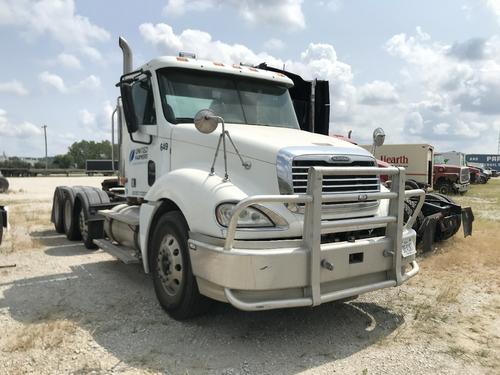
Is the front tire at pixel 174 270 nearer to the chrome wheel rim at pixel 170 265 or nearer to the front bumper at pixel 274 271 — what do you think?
the chrome wheel rim at pixel 170 265

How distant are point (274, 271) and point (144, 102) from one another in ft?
10.1

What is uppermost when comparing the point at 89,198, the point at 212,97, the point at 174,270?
the point at 212,97

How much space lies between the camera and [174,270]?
14.6 ft

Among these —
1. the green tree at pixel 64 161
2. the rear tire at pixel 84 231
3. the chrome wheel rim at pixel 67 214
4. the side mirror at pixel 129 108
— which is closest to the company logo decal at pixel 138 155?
the side mirror at pixel 129 108

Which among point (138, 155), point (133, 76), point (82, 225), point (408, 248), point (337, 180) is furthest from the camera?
point (82, 225)

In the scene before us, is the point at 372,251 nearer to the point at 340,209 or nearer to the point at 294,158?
the point at 340,209

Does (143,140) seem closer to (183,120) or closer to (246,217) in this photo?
(183,120)

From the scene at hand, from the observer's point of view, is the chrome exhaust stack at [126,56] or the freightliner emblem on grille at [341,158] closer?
the freightliner emblem on grille at [341,158]

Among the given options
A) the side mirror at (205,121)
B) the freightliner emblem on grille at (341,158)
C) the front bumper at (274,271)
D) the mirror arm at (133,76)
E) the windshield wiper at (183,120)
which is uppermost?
the mirror arm at (133,76)

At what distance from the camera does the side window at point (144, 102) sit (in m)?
5.56

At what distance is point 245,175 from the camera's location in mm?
4391

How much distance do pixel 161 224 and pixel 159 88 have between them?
1695mm

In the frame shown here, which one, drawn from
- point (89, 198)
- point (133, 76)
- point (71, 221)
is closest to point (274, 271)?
point (133, 76)

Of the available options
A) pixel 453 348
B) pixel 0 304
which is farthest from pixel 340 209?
pixel 0 304
